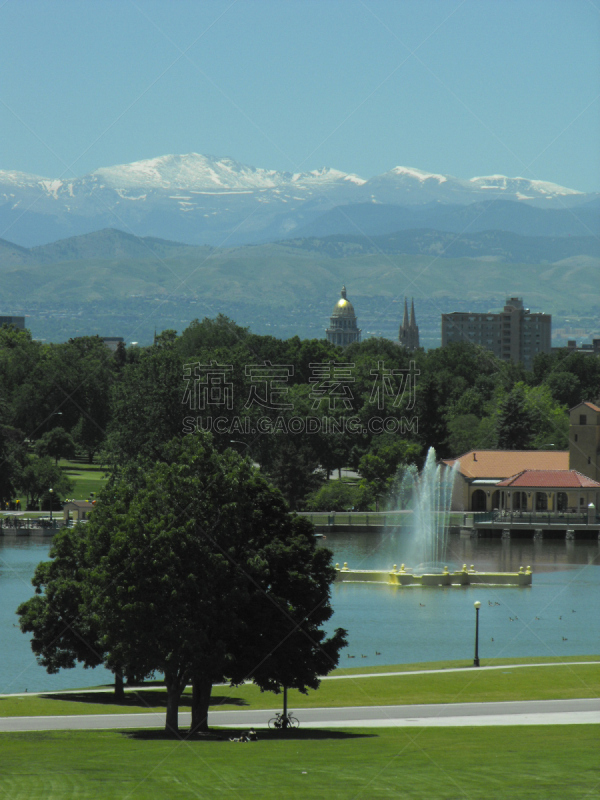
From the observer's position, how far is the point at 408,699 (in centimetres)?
2784

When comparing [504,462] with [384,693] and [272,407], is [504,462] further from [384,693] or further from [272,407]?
[384,693]

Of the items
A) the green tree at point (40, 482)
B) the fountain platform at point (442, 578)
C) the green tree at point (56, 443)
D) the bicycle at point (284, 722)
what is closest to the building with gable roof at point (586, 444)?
the fountain platform at point (442, 578)

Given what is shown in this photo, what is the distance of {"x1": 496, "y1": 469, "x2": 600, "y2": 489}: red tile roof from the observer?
85.2 meters

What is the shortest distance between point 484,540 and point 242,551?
5375 centimetres

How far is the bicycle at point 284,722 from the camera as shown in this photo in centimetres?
2442

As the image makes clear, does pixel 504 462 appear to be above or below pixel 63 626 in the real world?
above

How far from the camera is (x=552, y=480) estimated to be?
85875mm

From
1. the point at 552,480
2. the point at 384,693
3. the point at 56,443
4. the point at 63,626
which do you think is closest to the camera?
the point at 384,693

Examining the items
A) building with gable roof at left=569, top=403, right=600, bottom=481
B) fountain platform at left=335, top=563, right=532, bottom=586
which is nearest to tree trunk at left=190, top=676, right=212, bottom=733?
fountain platform at left=335, top=563, right=532, bottom=586

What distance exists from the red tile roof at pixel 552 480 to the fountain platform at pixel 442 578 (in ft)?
93.7

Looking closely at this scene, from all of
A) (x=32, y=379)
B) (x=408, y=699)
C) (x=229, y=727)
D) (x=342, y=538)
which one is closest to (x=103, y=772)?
(x=229, y=727)

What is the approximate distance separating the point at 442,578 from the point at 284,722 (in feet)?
108

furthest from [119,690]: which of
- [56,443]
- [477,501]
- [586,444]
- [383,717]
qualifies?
[56,443]

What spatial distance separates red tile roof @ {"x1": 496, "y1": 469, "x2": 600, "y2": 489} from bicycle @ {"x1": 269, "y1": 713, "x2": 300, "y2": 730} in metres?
62.4
